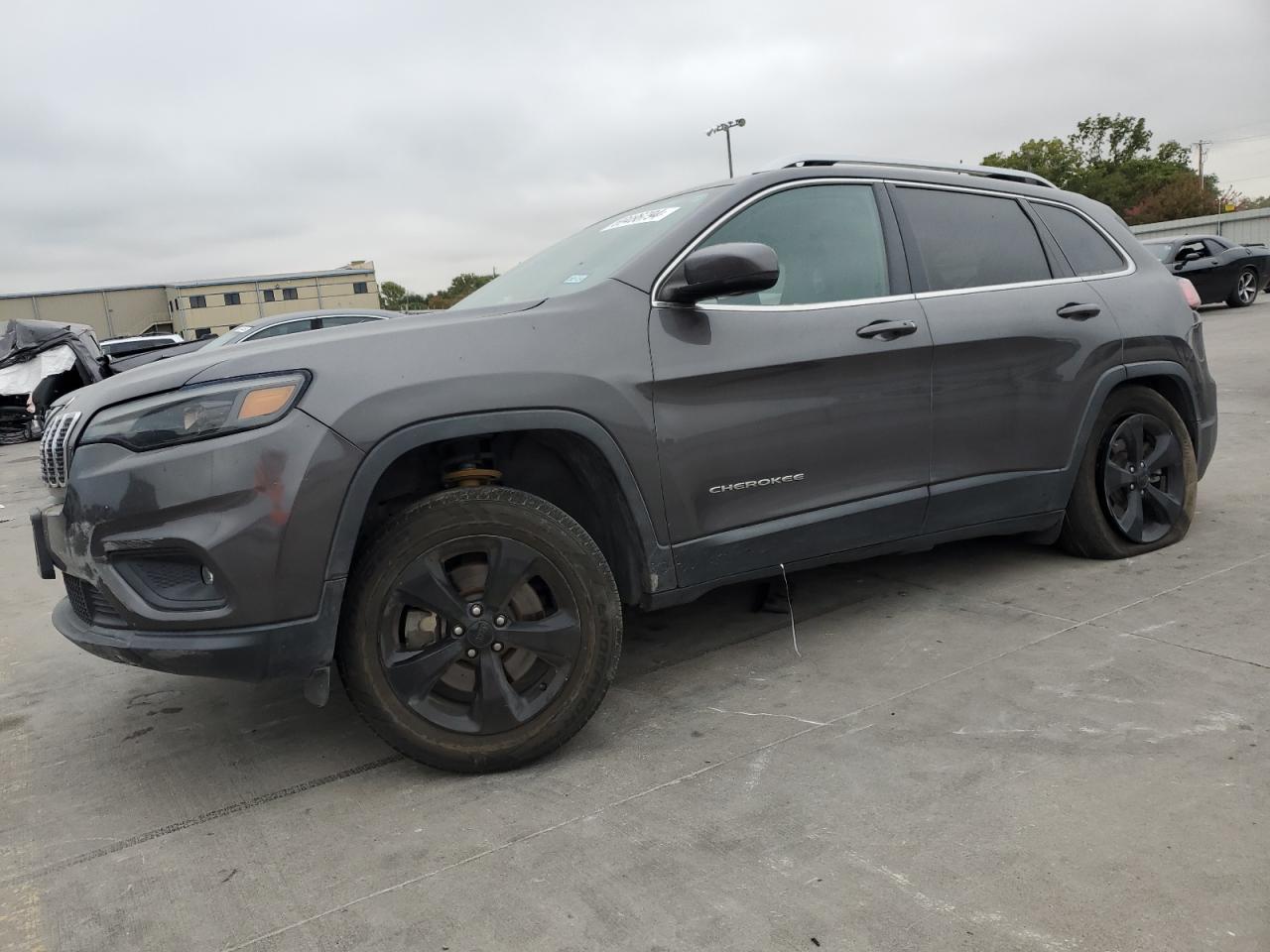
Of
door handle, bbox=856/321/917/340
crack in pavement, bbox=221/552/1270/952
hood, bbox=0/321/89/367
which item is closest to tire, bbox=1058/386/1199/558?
crack in pavement, bbox=221/552/1270/952

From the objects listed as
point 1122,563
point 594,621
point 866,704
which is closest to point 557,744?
point 594,621

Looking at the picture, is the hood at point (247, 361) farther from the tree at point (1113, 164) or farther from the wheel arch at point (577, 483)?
the tree at point (1113, 164)

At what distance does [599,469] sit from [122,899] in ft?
5.39

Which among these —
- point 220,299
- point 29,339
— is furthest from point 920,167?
point 220,299

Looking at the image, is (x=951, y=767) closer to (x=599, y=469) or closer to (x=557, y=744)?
(x=557, y=744)

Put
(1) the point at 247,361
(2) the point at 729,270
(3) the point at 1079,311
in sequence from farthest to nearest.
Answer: (3) the point at 1079,311, (2) the point at 729,270, (1) the point at 247,361

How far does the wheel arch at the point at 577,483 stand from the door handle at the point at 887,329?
1.08 metres

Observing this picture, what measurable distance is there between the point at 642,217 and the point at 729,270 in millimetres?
871

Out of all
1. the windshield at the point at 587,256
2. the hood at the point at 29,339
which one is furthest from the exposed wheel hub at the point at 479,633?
the hood at the point at 29,339

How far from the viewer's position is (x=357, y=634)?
2.61 m

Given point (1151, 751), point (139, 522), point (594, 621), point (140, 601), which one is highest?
point (139, 522)

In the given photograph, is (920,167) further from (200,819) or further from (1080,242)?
(200,819)

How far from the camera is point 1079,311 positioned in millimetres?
4062

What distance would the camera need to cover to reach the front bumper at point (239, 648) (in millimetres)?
2502
